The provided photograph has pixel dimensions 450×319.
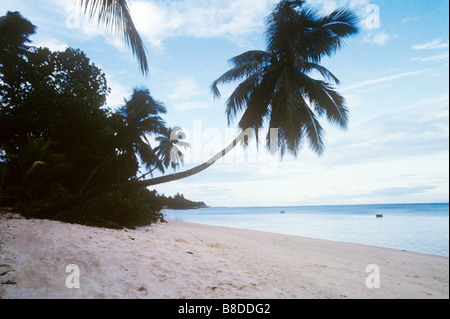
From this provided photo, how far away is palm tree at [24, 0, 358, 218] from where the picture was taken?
25.4 ft

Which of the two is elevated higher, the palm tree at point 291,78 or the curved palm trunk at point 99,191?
the palm tree at point 291,78

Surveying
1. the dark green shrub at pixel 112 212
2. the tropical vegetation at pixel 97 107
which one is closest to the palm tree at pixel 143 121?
the tropical vegetation at pixel 97 107

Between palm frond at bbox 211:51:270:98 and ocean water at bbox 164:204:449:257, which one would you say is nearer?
palm frond at bbox 211:51:270:98

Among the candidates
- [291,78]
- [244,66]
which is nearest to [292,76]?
[291,78]

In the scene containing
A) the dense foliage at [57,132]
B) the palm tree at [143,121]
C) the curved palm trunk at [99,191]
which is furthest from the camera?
the palm tree at [143,121]

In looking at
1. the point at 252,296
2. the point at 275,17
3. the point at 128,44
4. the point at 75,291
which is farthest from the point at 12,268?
the point at 275,17

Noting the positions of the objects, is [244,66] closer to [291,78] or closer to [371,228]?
[291,78]

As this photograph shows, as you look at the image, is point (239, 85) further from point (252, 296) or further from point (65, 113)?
point (65, 113)

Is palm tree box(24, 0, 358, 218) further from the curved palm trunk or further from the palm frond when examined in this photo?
the curved palm trunk

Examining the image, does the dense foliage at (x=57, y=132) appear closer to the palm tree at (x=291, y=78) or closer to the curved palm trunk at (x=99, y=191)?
the curved palm trunk at (x=99, y=191)

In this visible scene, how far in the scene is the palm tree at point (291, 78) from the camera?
25.4 ft

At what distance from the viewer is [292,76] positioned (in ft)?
27.2

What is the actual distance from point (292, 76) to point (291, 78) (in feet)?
0.40

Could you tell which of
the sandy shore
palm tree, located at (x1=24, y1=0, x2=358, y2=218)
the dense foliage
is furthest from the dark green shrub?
palm tree, located at (x1=24, y1=0, x2=358, y2=218)
